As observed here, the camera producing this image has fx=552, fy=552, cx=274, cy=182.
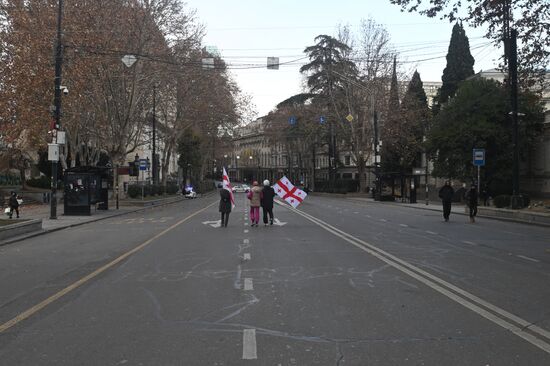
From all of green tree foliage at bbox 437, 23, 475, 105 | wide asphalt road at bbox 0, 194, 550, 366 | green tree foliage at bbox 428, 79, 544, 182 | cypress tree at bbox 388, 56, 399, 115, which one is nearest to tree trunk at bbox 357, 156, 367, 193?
cypress tree at bbox 388, 56, 399, 115

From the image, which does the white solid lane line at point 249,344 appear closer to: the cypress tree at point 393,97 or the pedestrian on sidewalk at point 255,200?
the pedestrian on sidewalk at point 255,200

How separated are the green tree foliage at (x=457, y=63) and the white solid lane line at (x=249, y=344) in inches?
2219

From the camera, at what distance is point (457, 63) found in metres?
59.1

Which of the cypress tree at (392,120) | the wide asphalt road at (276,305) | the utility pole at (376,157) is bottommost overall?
the wide asphalt road at (276,305)

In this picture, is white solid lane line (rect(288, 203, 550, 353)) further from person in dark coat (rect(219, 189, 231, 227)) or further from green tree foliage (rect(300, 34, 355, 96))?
green tree foliage (rect(300, 34, 355, 96))

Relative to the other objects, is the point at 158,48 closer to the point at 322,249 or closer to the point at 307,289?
the point at 322,249

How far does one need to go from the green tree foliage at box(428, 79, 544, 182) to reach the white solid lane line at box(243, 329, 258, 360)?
35142 mm

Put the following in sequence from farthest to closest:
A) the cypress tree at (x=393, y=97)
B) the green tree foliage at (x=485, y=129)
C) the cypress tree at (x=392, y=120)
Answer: the cypress tree at (x=393, y=97) < the cypress tree at (x=392, y=120) < the green tree foliage at (x=485, y=129)

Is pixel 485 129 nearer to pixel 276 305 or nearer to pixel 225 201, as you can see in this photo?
pixel 225 201

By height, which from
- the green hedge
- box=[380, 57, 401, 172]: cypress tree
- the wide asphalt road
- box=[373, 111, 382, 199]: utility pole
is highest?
box=[380, 57, 401, 172]: cypress tree

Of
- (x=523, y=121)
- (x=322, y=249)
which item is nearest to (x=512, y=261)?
(x=322, y=249)

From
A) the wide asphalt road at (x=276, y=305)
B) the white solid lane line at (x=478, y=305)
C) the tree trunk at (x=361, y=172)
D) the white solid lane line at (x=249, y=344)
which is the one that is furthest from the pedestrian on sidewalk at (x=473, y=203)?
the tree trunk at (x=361, y=172)

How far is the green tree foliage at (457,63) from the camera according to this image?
58844 millimetres

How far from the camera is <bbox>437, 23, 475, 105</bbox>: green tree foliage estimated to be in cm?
5884
